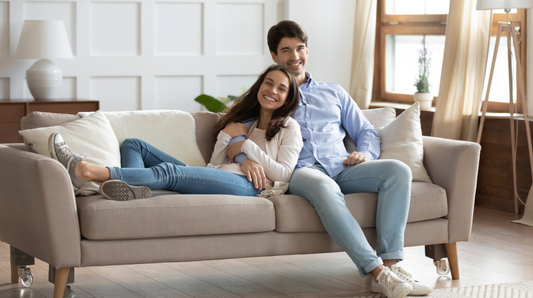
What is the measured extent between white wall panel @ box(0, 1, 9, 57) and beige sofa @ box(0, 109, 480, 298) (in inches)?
87.9

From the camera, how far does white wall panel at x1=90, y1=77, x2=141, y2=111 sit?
5.17m

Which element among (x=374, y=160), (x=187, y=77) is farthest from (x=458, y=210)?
(x=187, y=77)

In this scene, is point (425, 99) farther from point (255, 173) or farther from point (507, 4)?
point (255, 173)

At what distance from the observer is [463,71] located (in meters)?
4.43

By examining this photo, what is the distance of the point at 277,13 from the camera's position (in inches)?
223

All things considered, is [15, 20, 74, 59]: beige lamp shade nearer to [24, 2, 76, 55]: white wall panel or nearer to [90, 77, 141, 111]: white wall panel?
[24, 2, 76, 55]: white wall panel

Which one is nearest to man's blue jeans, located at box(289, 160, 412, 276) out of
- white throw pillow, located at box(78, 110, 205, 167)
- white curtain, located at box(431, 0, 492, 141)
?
white throw pillow, located at box(78, 110, 205, 167)

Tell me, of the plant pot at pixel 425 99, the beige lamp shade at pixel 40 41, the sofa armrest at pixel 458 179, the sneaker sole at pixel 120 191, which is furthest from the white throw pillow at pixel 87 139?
the plant pot at pixel 425 99

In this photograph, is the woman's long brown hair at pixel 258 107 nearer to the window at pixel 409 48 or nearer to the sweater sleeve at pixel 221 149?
the sweater sleeve at pixel 221 149

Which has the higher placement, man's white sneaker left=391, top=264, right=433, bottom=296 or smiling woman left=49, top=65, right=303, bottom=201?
smiling woman left=49, top=65, right=303, bottom=201

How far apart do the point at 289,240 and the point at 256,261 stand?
0.62 meters

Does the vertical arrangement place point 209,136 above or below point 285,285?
above

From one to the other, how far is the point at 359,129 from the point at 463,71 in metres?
1.65

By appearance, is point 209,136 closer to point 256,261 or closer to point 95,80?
point 256,261
